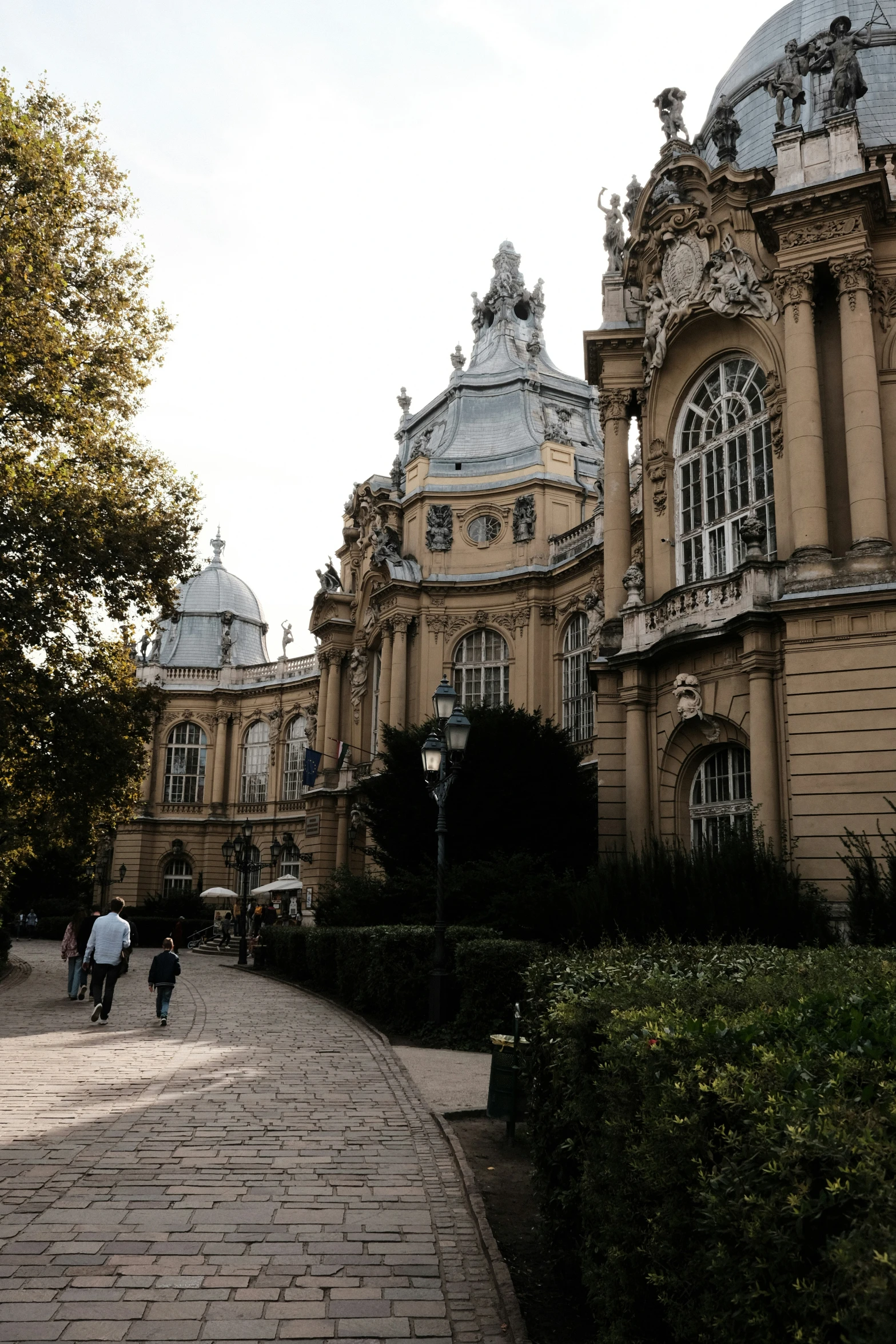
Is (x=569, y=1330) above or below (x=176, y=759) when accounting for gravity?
below

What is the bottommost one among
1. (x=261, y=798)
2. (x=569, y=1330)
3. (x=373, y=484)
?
(x=569, y=1330)

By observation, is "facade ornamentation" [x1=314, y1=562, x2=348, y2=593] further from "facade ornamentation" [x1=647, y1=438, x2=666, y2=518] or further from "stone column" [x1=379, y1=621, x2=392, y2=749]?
"facade ornamentation" [x1=647, y1=438, x2=666, y2=518]

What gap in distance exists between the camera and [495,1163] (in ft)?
27.6

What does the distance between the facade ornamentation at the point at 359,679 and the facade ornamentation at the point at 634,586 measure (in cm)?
2403

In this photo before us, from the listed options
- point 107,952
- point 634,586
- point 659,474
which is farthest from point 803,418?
point 107,952

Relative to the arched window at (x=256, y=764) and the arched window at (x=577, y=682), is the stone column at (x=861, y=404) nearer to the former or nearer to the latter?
the arched window at (x=577, y=682)

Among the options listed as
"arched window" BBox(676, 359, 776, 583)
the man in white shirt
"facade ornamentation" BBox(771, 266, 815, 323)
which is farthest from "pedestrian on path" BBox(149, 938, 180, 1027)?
"facade ornamentation" BBox(771, 266, 815, 323)

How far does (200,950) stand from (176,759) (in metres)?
19.1

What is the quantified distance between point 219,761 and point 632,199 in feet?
137

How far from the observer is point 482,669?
1560 inches

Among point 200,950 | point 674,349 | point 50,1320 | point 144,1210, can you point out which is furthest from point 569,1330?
point 200,950

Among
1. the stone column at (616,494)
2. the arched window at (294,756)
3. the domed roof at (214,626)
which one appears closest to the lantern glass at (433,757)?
the stone column at (616,494)

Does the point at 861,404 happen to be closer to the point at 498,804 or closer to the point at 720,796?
the point at 720,796

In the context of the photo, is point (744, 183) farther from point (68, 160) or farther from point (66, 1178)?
point (66, 1178)
